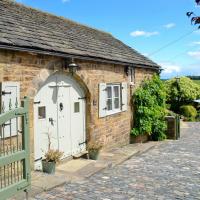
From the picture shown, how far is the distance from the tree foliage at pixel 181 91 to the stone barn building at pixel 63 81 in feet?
42.4

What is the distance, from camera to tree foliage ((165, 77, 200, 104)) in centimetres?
2619

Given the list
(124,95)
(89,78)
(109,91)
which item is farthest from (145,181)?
(124,95)

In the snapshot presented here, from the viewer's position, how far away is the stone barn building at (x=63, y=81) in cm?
796

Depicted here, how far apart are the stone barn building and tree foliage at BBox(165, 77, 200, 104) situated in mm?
12937

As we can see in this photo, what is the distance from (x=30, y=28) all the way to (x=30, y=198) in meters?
4.86

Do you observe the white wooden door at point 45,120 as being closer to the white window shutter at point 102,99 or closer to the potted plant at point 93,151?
the potted plant at point 93,151

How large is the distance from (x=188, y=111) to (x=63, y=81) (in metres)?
17.6

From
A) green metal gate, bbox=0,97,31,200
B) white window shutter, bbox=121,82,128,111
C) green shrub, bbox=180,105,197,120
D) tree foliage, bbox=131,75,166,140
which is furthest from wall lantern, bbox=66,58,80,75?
green shrub, bbox=180,105,197,120

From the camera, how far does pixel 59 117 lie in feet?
31.5

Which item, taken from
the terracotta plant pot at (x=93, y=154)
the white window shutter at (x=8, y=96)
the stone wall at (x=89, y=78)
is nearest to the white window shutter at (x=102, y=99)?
the stone wall at (x=89, y=78)

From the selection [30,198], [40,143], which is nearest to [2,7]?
[40,143]

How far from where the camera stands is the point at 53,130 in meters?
9.34

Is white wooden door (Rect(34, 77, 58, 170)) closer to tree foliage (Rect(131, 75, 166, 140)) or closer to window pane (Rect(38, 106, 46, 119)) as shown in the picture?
window pane (Rect(38, 106, 46, 119))

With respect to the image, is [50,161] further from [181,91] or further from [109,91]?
[181,91]
